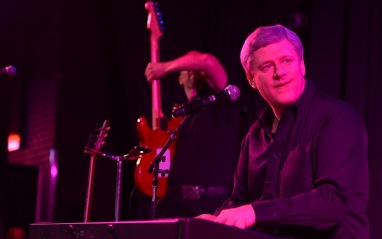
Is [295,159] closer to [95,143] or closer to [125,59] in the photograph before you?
[95,143]

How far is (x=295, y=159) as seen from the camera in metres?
2.35

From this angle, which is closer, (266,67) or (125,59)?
(266,67)

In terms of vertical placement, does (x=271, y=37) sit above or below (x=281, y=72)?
above

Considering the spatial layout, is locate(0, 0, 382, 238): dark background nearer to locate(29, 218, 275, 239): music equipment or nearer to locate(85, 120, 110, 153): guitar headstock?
locate(85, 120, 110, 153): guitar headstock

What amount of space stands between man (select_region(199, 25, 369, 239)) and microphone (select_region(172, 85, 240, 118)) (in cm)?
15

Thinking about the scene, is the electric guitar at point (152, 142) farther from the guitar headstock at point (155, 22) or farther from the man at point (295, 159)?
the man at point (295, 159)

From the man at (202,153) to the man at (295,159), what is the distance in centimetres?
119

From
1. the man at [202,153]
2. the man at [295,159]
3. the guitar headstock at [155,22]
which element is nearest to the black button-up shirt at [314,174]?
the man at [295,159]

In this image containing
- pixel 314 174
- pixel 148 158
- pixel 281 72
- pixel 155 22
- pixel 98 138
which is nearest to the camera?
pixel 314 174

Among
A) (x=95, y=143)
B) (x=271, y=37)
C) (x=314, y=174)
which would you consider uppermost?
(x=271, y=37)

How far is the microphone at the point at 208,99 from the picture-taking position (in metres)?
2.65

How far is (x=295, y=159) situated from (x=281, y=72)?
17.2 inches

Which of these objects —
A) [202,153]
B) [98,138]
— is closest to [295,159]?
[202,153]

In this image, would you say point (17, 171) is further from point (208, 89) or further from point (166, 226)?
point (166, 226)
